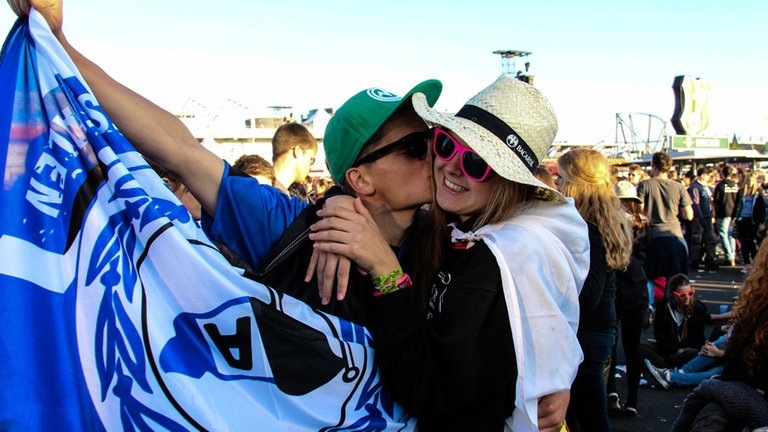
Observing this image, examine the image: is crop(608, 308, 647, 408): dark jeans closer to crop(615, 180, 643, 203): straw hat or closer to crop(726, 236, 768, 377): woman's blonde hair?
crop(615, 180, 643, 203): straw hat

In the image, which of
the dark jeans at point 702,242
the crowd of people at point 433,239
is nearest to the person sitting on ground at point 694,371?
the crowd of people at point 433,239

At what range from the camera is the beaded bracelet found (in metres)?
1.64

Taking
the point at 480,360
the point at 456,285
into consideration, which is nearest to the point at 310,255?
the point at 456,285

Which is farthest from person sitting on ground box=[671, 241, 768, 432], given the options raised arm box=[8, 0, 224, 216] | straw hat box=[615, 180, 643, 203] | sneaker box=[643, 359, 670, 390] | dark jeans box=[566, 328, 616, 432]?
sneaker box=[643, 359, 670, 390]

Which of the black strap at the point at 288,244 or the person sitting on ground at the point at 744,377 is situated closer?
the black strap at the point at 288,244

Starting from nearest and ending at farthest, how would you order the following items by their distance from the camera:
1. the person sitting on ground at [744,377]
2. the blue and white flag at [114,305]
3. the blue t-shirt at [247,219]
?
the blue and white flag at [114,305] → the blue t-shirt at [247,219] → the person sitting on ground at [744,377]

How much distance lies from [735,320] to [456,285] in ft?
5.58

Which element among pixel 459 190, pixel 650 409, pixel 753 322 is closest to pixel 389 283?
pixel 459 190

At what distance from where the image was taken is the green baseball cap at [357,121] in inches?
73.7

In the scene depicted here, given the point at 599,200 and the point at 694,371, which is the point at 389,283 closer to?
the point at 599,200

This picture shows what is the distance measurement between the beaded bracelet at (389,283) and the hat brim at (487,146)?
420 mm

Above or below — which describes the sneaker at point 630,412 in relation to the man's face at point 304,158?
below

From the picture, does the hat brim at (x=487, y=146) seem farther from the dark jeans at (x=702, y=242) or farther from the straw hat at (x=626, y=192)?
the dark jeans at (x=702, y=242)

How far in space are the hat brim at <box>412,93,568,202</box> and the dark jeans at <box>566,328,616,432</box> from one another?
2109 mm
